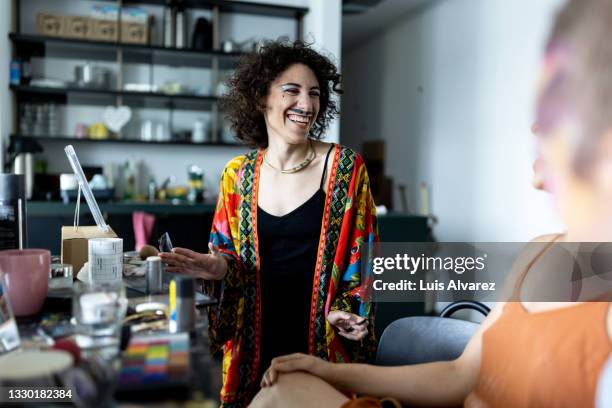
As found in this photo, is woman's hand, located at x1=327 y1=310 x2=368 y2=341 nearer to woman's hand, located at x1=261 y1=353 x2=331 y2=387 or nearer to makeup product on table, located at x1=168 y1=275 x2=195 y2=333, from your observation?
woman's hand, located at x1=261 y1=353 x2=331 y2=387

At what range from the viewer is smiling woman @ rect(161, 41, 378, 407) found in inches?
60.9

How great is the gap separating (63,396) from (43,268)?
0.41 metres

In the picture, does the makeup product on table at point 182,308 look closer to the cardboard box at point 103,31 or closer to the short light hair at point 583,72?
the short light hair at point 583,72

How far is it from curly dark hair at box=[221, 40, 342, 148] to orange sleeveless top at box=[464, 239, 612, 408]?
105 cm

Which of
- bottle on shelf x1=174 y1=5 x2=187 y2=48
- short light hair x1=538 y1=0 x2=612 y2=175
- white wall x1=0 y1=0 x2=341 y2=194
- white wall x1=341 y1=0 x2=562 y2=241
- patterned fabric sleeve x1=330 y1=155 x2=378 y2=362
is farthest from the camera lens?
bottle on shelf x1=174 y1=5 x2=187 y2=48

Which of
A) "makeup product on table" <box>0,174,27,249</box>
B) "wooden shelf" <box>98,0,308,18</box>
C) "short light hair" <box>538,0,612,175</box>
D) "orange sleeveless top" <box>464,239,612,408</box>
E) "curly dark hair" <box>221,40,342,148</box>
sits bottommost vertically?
"orange sleeveless top" <box>464,239,612,408</box>

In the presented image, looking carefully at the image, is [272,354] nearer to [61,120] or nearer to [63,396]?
[63,396]

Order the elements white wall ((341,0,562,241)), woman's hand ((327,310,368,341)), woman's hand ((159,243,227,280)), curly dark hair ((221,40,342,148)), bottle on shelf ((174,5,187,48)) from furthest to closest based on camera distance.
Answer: bottle on shelf ((174,5,187,48)) < white wall ((341,0,562,241)) < curly dark hair ((221,40,342,148)) < woman's hand ((327,310,368,341)) < woman's hand ((159,243,227,280))

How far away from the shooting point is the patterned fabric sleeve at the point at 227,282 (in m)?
1.54

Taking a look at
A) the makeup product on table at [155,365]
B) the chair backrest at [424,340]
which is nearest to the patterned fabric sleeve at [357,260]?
the chair backrest at [424,340]

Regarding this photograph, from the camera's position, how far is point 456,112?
4.57 meters

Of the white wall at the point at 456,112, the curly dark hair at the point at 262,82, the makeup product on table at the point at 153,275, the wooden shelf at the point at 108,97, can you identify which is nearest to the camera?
→ the makeup product on table at the point at 153,275

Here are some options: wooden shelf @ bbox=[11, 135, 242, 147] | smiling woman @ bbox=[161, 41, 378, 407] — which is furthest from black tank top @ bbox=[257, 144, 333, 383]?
wooden shelf @ bbox=[11, 135, 242, 147]

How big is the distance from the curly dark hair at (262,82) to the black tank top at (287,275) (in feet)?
1.07
